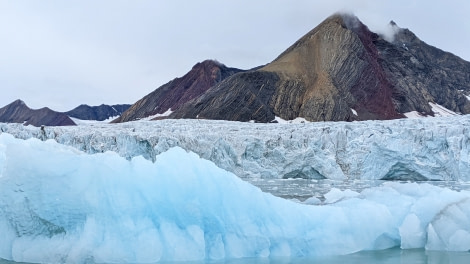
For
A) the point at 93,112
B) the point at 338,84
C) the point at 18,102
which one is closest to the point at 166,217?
the point at 338,84

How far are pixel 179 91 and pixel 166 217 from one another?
9924cm

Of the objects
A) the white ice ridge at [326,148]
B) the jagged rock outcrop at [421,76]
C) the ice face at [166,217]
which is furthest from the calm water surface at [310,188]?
the jagged rock outcrop at [421,76]

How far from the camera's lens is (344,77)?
81125mm

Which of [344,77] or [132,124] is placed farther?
[344,77]

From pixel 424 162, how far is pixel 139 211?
20.2m

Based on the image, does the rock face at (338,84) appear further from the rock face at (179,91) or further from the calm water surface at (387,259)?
the calm water surface at (387,259)

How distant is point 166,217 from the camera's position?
5941 millimetres

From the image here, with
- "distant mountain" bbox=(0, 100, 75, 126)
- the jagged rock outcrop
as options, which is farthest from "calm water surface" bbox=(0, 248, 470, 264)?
"distant mountain" bbox=(0, 100, 75, 126)

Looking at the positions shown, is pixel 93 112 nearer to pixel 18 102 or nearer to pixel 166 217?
pixel 18 102

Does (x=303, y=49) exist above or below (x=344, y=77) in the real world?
above

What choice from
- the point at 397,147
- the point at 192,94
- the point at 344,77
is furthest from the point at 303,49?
the point at 397,147

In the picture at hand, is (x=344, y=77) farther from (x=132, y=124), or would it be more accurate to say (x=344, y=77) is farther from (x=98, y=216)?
(x=98, y=216)

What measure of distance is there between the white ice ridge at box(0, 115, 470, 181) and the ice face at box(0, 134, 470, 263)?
56.6ft

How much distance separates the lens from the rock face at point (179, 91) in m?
99.4
